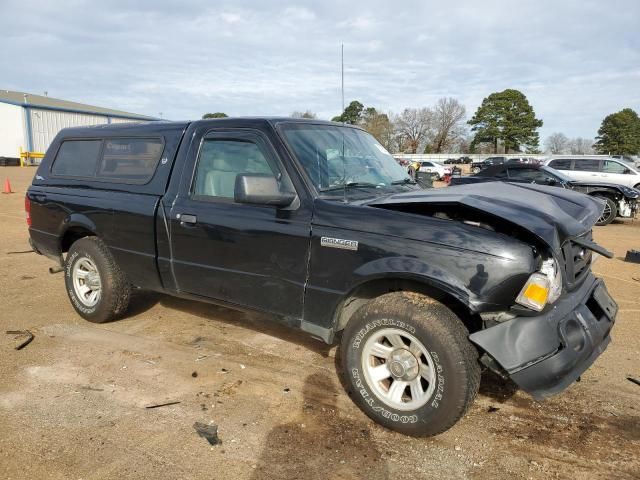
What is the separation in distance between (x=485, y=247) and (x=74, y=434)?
2653 millimetres

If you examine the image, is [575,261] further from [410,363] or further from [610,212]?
[610,212]

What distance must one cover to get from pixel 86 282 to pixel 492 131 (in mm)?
74893

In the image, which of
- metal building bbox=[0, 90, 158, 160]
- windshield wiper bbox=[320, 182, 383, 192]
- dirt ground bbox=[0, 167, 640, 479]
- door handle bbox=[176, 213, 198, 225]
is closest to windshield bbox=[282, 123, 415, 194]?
windshield wiper bbox=[320, 182, 383, 192]

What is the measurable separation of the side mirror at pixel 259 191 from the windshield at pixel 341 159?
0.26 meters

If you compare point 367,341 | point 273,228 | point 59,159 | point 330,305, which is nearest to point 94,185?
point 59,159

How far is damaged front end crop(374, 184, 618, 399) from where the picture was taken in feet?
8.48

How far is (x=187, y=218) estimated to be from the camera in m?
3.78

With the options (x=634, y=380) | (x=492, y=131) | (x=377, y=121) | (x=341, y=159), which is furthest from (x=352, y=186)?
(x=492, y=131)

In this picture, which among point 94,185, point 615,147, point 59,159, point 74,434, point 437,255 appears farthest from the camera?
point 615,147

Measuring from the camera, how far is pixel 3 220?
11453 millimetres

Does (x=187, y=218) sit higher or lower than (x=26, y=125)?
lower

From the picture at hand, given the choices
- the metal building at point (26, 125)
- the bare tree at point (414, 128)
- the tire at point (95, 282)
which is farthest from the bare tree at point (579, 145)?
the tire at point (95, 282)

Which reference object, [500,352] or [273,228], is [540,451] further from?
[273,228]

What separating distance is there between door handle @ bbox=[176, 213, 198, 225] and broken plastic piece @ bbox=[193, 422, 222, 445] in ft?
4.91
